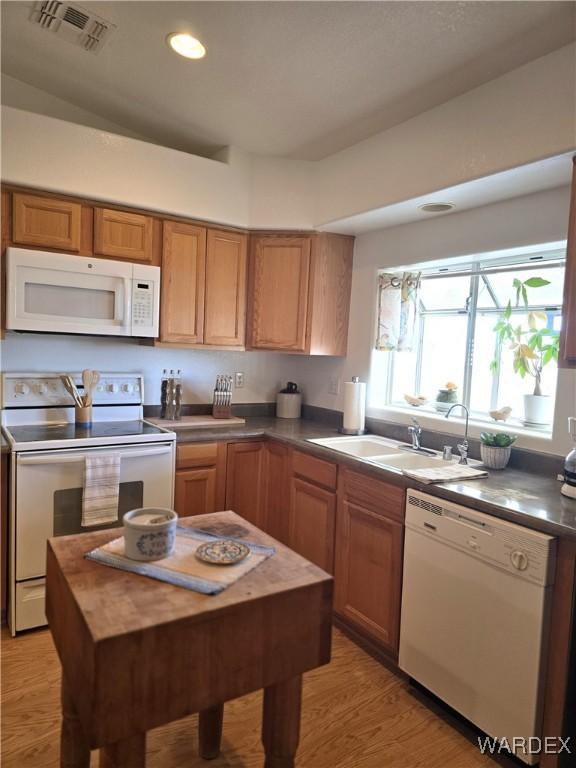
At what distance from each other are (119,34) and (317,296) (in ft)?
5.51

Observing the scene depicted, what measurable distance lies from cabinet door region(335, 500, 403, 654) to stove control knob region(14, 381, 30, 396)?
183cm

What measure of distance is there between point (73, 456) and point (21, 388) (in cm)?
63

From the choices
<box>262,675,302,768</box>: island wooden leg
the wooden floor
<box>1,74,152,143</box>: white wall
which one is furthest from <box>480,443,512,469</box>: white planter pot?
<box>1,74,152,143</box>: white wall

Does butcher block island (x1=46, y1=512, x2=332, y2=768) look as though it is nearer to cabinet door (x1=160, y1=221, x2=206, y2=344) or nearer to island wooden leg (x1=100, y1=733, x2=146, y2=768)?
island wooden leg (x1=100, y1=733, x2=146, y2=768)

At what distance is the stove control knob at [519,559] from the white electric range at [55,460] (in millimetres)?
1755

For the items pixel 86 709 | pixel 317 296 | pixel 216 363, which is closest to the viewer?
pixel 86 709

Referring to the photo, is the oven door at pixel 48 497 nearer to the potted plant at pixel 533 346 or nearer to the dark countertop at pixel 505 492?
the dark countertop at pixel 505 492

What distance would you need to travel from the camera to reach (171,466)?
9.02 ft

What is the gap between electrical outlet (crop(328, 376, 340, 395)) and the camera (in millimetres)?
3469

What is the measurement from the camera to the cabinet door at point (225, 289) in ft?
10.3

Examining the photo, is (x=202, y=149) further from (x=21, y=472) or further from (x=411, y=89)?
(x=21, y=472)

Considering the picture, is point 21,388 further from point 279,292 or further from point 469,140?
point 469,140

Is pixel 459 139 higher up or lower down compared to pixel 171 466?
higher up

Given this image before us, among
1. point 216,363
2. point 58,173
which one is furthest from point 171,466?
point 58,173
